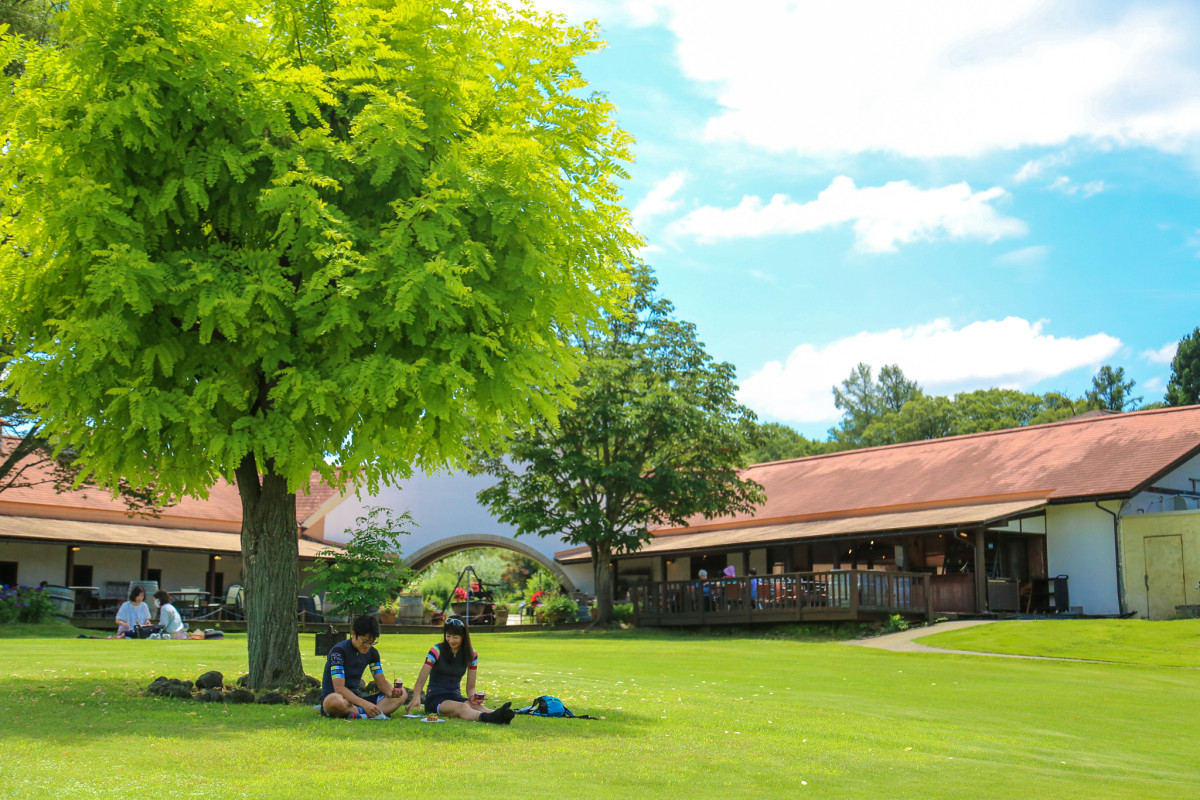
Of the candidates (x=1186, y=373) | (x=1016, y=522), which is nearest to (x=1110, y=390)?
(x=1186, y=373)

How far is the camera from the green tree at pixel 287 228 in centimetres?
956

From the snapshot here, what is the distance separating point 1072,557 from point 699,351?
12.3 m

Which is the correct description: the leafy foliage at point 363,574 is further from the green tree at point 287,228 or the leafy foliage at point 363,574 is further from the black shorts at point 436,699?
the black shorts at point 436,699

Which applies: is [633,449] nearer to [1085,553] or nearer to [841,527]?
[841,527]

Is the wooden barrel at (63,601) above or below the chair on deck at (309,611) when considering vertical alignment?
above

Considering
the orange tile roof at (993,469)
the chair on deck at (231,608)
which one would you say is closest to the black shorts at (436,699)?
the chair on deck at (231,608)

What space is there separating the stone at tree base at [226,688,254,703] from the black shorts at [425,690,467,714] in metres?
2.03

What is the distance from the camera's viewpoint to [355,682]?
31.4 ft

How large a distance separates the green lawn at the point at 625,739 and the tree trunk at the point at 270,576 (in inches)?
45.7

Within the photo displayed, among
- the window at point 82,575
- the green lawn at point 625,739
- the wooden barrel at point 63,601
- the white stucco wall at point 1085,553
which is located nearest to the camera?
the green lawn at point 625,739

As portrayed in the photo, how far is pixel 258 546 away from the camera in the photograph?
456 inches

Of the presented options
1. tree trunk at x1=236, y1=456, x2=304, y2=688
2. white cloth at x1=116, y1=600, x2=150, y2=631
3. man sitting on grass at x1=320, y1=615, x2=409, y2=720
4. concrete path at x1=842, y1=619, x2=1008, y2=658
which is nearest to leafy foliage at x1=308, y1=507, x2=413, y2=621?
white cloth at x1=116, y1=600, x2=150, y2=631

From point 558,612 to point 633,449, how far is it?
736 centimetres

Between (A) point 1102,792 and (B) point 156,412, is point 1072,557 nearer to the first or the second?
(A) point 1102,792
